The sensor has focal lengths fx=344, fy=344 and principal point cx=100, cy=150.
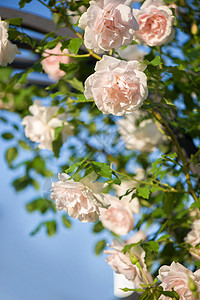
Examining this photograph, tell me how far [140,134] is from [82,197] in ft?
2.39

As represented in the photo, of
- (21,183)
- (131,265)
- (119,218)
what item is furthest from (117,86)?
(21,183)

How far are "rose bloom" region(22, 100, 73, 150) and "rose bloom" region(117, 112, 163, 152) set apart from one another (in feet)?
1.19

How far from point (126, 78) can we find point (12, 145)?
111 cm

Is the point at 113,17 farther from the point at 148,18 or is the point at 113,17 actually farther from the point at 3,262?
the point at 3,262

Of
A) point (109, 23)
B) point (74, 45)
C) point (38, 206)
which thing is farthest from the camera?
point (38, 206)

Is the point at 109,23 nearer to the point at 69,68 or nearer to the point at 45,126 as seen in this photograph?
the point at 69,68

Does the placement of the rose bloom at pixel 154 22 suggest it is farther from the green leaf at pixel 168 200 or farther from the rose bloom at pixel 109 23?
the green leaf at pixel 168 200

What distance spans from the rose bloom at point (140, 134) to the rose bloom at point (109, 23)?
2.29 ft

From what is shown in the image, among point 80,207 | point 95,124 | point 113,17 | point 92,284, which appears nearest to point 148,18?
point 113,17

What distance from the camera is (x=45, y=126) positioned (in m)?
0.90

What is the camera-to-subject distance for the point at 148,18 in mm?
655

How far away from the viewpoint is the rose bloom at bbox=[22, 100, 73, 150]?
0.90 meters

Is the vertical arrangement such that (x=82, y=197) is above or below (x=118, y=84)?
below

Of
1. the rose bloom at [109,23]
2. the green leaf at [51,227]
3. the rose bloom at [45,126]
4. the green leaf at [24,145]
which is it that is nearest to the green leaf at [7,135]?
the green leaf at [24,145]
